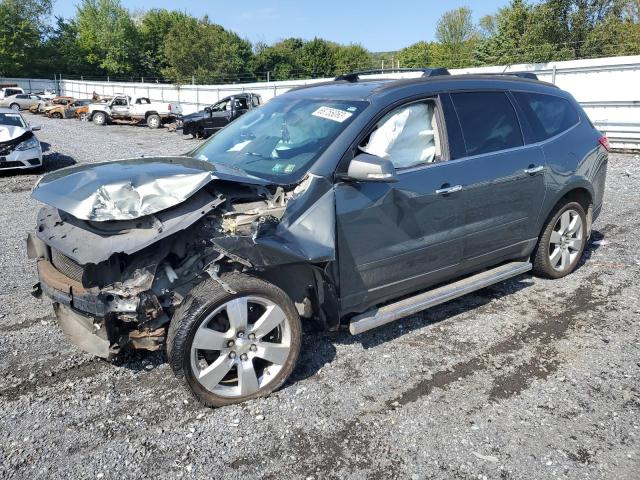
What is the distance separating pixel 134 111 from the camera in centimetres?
2803

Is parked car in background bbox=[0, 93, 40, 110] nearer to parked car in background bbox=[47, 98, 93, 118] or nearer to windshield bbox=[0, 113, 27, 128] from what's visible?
parked car in background bbox=[47, 98, 93, 118]

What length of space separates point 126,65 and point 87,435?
7057 cm

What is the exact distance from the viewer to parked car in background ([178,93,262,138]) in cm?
2173

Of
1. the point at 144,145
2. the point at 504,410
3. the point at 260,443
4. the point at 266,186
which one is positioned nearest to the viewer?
the point at 260,443

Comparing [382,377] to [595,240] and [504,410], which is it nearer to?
[504,410]

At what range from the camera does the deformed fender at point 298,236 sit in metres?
3.03

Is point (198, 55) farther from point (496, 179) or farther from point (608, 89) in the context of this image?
point (496, 179)

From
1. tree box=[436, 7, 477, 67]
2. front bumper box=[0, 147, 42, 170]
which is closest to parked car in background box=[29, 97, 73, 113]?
front bumper box=[0, 147, 42, 170]

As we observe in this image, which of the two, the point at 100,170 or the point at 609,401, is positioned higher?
the point at 100,170

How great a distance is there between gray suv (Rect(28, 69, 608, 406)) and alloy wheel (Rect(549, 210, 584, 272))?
0.42 m

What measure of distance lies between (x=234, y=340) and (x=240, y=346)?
56mm

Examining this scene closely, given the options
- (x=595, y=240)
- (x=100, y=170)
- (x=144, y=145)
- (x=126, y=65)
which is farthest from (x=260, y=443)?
(x=126, y=65)

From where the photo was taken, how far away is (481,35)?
218 feet

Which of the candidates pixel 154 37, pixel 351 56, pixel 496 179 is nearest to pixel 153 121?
pixel 496 179
